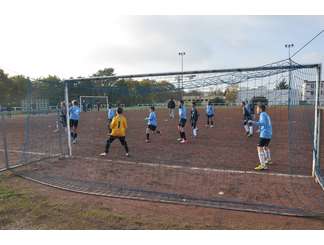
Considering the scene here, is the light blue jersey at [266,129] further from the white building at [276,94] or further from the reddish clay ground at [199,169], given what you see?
the white building at [276,94]

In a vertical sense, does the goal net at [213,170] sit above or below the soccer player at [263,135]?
below

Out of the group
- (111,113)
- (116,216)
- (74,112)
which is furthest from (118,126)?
(111,113)

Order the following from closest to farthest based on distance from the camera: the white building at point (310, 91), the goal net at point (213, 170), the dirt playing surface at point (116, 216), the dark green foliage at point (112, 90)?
the dirt playing surface at point (116, 216) < the goal net at point (213, 170) < the white building at point (310, 91) < the dark green foliage at point (112, 90)

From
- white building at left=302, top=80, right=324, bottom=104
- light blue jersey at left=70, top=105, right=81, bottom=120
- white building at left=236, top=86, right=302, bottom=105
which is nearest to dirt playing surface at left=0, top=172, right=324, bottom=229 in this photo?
white building at left=302, top=80, right=324, bottom=104

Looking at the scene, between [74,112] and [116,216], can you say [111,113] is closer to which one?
[74,112]

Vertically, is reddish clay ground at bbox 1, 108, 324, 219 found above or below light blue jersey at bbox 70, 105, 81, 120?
below

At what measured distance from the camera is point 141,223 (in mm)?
4430

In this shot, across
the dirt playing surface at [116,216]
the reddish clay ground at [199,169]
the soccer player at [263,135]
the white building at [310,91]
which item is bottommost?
the dirt playing surface at [116,216]

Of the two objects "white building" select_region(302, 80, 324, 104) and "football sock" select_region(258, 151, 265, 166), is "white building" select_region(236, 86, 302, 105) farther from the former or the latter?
"football sock" select_region(258, 151, 265, 166)

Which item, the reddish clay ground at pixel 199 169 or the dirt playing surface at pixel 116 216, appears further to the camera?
the reddish clay ground at pixel 199 169

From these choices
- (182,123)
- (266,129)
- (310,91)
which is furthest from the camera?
(182,123)

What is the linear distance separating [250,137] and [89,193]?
34.2 ft

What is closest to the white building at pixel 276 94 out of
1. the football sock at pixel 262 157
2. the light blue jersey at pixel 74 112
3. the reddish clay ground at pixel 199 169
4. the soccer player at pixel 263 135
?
the reddish clay ground at pixel 199 169

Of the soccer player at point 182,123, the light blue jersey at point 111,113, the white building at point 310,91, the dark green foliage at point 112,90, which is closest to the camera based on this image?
the white building at point 310,91
